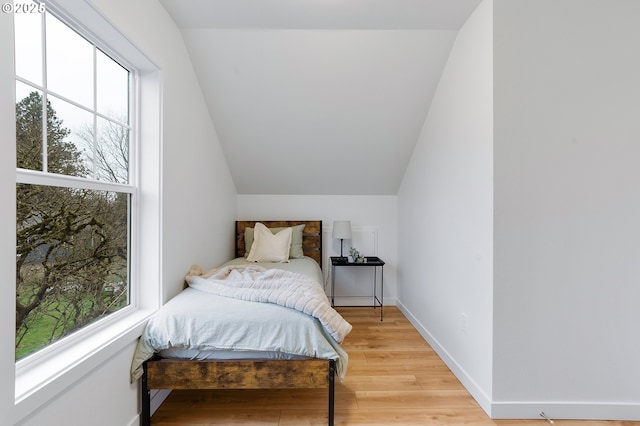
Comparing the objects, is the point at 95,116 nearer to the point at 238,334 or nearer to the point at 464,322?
the point at 238,334

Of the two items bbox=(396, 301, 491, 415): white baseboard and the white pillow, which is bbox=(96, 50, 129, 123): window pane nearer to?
the white pillow

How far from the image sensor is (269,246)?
10.6 feet

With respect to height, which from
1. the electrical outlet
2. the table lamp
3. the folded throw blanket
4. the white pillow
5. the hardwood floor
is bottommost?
the hardwood floor

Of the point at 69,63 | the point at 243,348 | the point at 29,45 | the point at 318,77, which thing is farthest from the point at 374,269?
the point at 29,45

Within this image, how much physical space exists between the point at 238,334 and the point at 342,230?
204 cm

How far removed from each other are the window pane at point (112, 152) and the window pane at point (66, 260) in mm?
102

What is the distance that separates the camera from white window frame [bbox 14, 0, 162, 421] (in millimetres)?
1145

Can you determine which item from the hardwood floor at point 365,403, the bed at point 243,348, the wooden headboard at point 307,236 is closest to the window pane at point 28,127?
the bed at point 243,348

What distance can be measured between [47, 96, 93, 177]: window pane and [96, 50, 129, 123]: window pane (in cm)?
17

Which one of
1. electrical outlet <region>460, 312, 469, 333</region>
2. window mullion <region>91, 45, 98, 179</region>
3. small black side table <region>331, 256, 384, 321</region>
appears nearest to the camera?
window mullion <region>91, 45, 98, 179</region>

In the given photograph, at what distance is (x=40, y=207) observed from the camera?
123 cm
